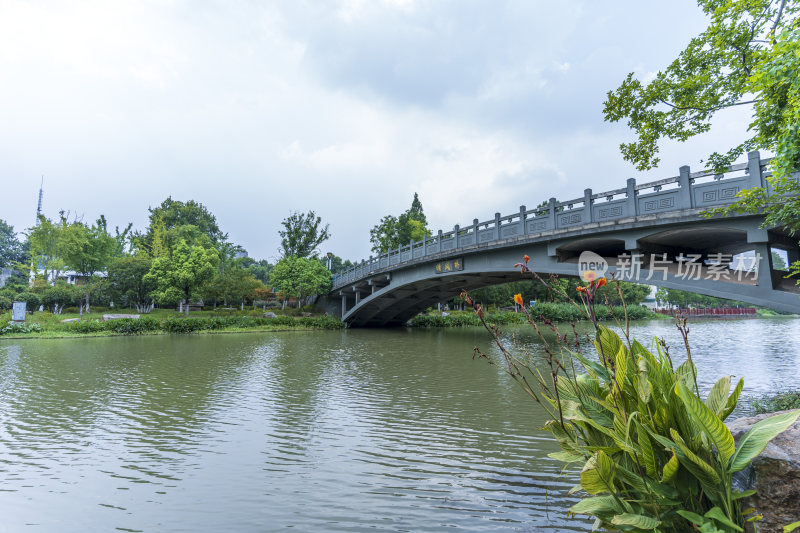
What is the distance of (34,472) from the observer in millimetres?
4219

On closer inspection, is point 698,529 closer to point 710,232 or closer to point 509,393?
point 509,393

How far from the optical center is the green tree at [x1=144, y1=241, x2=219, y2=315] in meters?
27.5

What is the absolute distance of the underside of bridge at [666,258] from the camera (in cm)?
889

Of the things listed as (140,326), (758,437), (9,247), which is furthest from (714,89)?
(9,247)

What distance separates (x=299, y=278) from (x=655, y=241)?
24.5m

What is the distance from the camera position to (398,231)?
38.9 meters

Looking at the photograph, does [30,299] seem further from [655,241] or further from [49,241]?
[655,241]

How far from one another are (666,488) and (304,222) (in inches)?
1487

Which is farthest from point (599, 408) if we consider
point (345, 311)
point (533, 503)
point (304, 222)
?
point (304, 222)

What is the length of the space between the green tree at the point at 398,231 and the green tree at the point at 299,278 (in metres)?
8.43

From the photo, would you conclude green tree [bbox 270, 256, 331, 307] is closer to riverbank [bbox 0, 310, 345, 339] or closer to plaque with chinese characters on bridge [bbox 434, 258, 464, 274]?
riverbank [bbox 0, 310, 345, 339]

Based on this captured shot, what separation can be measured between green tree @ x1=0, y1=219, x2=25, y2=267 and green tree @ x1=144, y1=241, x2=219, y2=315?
4080cm

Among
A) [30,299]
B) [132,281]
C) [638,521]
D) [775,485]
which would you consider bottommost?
[638,521]

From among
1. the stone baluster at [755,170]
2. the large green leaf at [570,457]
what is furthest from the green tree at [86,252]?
the stone baluster at [755,170]
